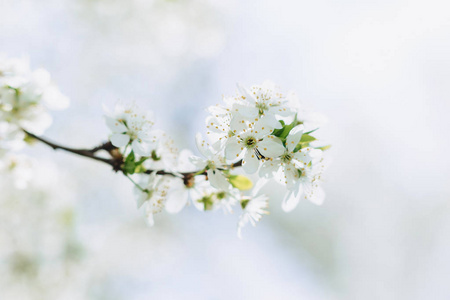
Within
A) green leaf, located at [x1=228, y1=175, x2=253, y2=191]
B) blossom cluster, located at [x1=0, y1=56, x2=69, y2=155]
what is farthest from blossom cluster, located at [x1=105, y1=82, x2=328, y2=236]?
blossom cluster, located at [x1=0, y1=56, x2=69, y2=155]

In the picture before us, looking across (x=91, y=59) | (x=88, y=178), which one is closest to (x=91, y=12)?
(x=91, y=59)

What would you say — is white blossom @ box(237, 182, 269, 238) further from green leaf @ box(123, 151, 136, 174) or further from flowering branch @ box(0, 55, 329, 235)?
green leaf @ box(123, 151, 136, 174)

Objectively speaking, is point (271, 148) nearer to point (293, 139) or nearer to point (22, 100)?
point (293, 139)

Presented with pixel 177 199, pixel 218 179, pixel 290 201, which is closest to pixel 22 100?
pixel 177 199

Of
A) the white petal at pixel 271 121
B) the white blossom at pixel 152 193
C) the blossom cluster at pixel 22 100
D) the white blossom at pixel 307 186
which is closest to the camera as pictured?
the white petal at pixel 271 121

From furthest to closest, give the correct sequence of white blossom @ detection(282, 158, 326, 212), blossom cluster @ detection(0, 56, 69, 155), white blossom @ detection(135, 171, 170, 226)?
blossom cluster @ detection(0, 56, 69, 155), white blossom @ detection(135, 171, 170, 226), white blossom @ detection(282, 158, 326, 212)

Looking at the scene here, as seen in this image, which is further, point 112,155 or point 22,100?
point 22,100

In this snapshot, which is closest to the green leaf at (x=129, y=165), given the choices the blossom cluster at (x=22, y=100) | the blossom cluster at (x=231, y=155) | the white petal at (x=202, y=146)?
the blossom cluster at (x=231, y=155)

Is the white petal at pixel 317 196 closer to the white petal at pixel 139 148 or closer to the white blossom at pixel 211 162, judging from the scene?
the white blossom at pixel 211 162
